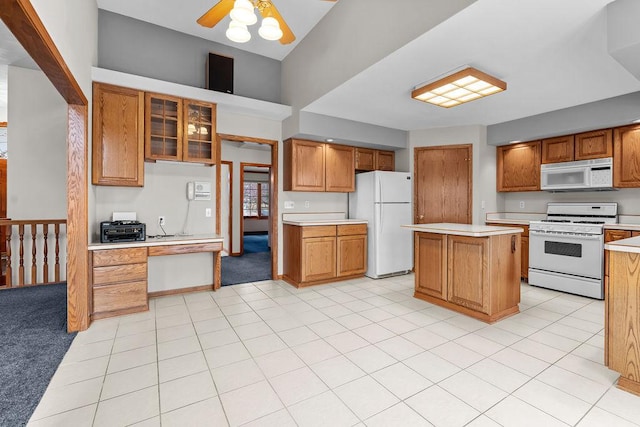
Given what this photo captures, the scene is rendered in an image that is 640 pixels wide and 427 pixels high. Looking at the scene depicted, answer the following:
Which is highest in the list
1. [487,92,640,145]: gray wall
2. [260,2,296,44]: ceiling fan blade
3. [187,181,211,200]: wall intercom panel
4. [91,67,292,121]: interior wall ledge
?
[260,2,296,44]: ceiling fan blade

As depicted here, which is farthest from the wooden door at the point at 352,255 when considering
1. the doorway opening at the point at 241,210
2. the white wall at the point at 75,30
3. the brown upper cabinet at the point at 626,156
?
the white wall at the point at 75,30

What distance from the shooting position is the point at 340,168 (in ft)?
16.0

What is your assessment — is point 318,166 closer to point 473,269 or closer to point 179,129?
point 179,129

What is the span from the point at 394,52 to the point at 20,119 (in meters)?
5.00

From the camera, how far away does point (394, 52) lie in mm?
2602

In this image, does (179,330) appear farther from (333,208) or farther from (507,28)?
(507,28)

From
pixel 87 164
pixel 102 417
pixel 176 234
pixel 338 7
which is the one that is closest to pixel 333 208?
pixel 176 234

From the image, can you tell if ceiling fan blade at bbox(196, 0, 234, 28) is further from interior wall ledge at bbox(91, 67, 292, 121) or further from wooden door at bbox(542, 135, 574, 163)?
wooden door at bbox(542, 135, 574, 163)

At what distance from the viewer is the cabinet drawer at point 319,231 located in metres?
4.21

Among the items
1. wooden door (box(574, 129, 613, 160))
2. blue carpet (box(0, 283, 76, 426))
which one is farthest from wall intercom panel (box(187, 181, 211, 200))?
wooden door (box(574, 129, 613, 160))

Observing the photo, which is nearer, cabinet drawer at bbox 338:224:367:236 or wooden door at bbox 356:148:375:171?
cabinet drawer at bbox 338:224:367:236

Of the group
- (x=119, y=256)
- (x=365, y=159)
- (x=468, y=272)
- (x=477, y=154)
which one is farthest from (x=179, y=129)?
(x=477, y=154)

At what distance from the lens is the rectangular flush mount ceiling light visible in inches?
111

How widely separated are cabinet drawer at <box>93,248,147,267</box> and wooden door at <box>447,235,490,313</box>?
3.36m
